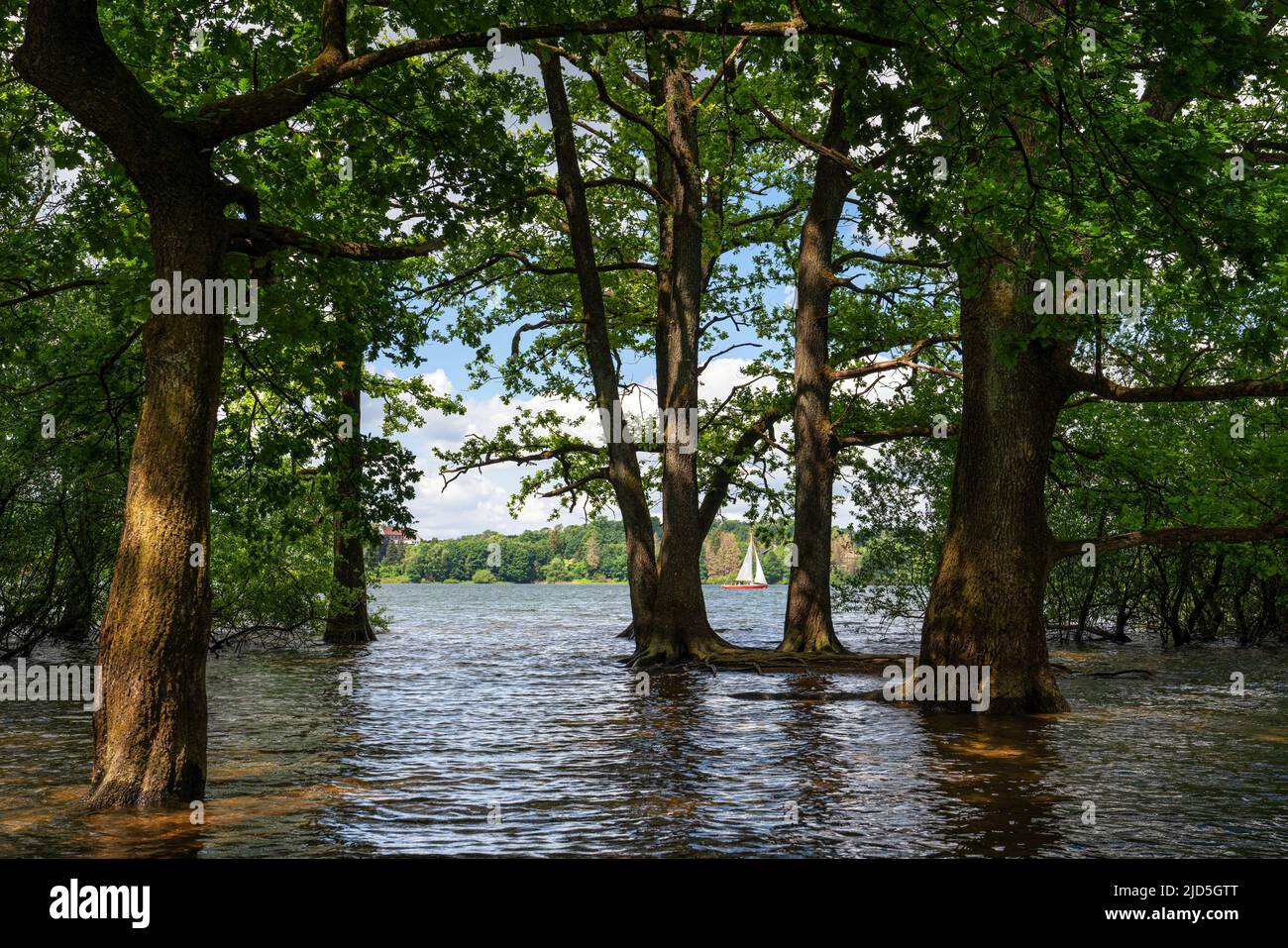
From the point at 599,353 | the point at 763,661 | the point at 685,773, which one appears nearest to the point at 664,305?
the point at 599,353

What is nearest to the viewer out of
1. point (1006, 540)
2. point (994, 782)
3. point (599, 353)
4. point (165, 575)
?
point (165, 575)

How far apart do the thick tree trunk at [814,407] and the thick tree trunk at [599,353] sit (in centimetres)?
353

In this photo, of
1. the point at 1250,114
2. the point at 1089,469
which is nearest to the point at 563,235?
the point at 1089,469

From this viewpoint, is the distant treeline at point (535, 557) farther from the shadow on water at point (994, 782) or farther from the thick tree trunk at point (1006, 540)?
the shadow on water at point (994, 782)

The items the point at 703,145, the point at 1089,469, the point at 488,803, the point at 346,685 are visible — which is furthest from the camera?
the point at 703,145

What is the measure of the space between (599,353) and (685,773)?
1550 centimetres

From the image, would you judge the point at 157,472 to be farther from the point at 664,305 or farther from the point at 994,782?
the point at 664,305

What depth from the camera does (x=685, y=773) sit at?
43.1 ft

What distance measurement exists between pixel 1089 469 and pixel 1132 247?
1495cm

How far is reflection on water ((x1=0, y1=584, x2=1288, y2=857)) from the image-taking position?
9.70 metres

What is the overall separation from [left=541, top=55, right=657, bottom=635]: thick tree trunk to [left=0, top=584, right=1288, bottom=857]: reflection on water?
12.8 ft

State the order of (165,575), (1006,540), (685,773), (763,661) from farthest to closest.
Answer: (763,661), (1006,540), (685,773), (165,575)
